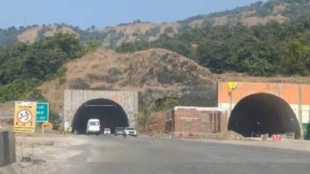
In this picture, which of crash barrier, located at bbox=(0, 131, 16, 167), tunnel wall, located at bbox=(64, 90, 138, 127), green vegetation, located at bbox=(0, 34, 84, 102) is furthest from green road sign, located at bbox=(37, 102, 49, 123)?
green vegetation, located at bbox=(0, 34, 84, 102)

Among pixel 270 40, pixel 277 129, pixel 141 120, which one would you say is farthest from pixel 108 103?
pixel 270 40

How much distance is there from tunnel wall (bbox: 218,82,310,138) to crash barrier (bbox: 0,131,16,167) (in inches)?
2360

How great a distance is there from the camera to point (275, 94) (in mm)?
83250

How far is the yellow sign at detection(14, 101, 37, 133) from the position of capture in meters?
34.1

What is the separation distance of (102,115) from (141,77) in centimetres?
936

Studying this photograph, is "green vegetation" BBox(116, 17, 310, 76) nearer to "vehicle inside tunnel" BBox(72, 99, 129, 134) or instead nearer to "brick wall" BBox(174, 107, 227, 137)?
"vehicle inside tunnel" BBox(72, 99, 129, 134)

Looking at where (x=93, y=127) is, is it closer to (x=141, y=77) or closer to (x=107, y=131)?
(x=107, y=131)

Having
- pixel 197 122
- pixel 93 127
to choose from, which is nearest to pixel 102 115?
pixel 93 127

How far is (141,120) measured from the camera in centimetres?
10488

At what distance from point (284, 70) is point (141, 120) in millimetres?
33705

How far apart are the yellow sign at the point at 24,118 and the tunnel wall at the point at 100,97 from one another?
69162 millimetres

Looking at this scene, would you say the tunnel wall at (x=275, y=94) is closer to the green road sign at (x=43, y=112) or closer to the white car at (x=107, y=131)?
the white car at (x=107, y=131)

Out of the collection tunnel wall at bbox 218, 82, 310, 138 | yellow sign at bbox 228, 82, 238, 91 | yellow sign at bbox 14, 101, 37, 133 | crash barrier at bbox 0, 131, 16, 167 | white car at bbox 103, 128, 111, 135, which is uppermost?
yellow sign at bbox 228, 82, 238, 91

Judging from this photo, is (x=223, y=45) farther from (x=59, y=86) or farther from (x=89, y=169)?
(x=89, y=169)
